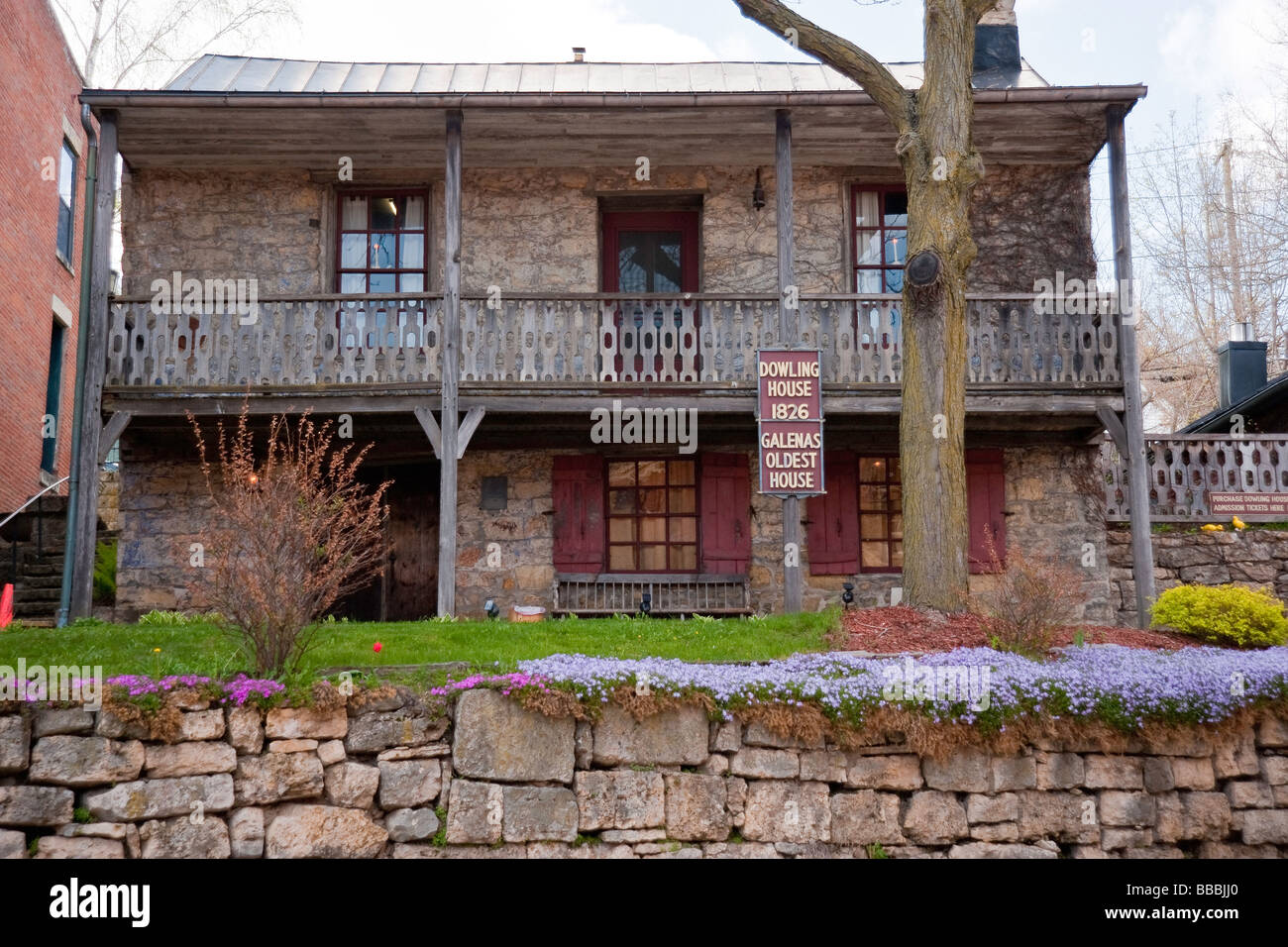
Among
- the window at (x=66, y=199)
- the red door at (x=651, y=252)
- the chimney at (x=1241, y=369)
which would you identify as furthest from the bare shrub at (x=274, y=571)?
the chimney at (x=1241, y=369)

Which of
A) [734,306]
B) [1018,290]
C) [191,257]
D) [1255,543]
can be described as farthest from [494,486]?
[1255,543]

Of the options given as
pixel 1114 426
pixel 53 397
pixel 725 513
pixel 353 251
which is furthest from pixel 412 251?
pixel 53 397

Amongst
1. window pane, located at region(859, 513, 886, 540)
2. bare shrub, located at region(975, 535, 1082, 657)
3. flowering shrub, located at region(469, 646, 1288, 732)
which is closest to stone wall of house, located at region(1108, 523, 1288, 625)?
window pane, located at region(859, 513, 886, 540)

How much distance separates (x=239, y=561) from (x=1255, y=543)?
31.7 ft

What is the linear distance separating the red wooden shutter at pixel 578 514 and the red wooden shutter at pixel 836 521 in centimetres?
217

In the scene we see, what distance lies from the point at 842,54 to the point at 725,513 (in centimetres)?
457

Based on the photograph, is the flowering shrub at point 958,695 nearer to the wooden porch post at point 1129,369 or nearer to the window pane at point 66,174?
the wooden porch post at point 1129,369

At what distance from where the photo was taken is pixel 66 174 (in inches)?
650

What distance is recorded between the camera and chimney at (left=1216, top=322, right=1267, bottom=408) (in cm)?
1571

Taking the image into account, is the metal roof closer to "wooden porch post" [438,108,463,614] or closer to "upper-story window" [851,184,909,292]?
"upper-story window" [851,184,909,292]

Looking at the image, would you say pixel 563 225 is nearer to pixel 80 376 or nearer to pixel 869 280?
pixel 869 280

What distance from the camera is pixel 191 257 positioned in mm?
11906

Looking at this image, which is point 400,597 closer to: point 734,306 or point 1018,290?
point 734,306

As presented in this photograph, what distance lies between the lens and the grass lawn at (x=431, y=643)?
6.86 m
